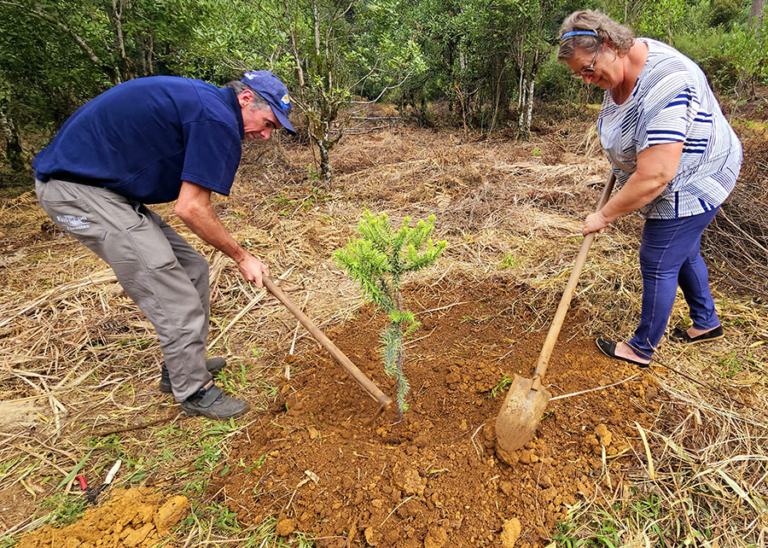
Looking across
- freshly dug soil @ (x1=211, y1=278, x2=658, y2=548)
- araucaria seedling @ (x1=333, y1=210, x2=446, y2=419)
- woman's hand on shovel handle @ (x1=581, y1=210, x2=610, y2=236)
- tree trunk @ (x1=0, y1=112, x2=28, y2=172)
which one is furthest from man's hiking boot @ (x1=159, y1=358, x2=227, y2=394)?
tree trunk @ (x1=0, y1=112, x2=28, y2=172)

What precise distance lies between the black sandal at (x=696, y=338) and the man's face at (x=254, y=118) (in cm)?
321

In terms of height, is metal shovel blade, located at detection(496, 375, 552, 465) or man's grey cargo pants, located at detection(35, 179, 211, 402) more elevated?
man's grey cargo pants, located at detection(35, 179, 211, 402)

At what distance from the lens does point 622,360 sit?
104 inches

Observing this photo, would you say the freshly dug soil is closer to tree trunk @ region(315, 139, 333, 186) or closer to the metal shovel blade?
the metal shovel blade

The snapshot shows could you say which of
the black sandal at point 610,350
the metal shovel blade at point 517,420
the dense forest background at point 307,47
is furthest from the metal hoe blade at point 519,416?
the dense forest background at point 307,47

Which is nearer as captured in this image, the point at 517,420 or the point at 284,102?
the point at 517,420

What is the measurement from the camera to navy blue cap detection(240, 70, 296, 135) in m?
2.27

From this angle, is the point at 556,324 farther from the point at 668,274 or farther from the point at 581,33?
the point at 581,33

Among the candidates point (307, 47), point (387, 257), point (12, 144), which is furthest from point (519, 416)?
point (12, 144)

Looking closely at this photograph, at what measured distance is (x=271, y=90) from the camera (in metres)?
2.27

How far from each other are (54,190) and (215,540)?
2065 mm

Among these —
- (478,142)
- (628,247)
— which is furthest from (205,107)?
(478,142)

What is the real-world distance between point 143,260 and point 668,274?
3.15 m

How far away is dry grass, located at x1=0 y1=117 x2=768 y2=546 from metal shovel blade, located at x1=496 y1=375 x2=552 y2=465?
0.40 metres
